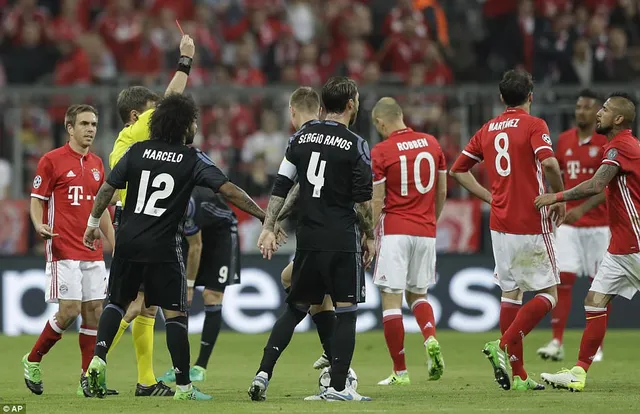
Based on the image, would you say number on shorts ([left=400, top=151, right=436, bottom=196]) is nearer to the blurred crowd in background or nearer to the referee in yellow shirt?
the referee in yellow shirt

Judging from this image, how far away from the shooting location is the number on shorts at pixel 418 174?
11320 mm

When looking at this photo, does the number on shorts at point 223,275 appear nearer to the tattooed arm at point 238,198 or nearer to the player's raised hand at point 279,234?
the player's raised hand at point 279,234

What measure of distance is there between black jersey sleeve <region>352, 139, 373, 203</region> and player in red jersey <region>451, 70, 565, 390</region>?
160 centimetres

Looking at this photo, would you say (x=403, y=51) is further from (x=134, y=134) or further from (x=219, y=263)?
(x=134, y=134)

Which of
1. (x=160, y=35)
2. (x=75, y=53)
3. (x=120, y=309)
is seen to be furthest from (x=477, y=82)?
(x=120, y=309)

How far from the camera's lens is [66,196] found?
10578 mm

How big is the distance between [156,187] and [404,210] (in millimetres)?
3186

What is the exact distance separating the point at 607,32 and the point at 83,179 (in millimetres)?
12024

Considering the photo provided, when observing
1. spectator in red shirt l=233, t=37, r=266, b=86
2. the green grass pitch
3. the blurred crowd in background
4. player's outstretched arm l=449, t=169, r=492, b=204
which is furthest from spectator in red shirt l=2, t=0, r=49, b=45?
player's outstretched arm l=449, t=169, r=492, b=204

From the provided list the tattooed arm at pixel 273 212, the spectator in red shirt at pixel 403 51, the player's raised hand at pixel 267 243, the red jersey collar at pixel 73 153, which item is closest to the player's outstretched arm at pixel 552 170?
the tattooed arm at pixel 273 212

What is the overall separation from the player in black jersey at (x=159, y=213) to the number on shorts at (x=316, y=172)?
459 mm

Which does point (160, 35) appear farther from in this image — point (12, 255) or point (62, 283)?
point (62, 283)

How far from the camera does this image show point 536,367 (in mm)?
12453

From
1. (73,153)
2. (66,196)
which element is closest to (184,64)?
(73,153)
